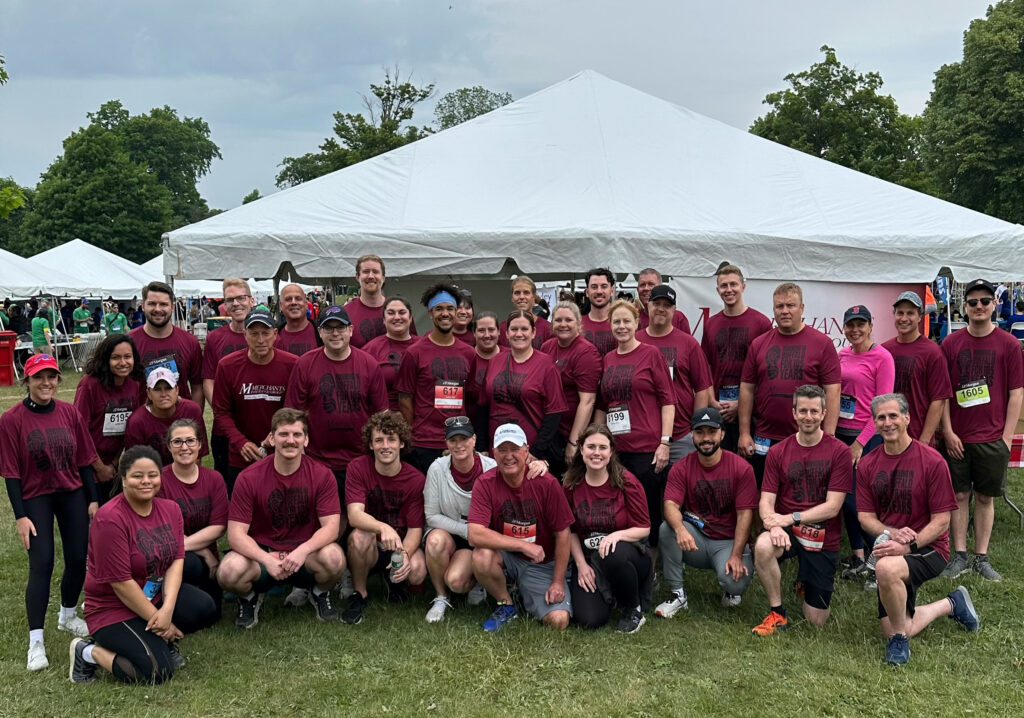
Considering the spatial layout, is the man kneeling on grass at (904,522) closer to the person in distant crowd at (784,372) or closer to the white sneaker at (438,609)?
the person in distant crowd at (784,372)

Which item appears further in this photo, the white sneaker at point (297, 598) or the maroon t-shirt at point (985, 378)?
the maroon t-shirt at point (985, 378)

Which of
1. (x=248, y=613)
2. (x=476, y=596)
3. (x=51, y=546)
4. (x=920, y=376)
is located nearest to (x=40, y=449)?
(x=51, y=546)

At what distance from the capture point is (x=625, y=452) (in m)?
4.48

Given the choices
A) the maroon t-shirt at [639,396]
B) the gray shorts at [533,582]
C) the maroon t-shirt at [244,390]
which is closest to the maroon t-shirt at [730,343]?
the maroon t-shirt at [639,396]

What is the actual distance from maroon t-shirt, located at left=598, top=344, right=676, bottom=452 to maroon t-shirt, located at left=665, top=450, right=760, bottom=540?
25 centimetres

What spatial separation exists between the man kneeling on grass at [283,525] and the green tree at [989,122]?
24859 millimetres

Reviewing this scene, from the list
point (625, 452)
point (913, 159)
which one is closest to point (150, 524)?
point (625, 452)

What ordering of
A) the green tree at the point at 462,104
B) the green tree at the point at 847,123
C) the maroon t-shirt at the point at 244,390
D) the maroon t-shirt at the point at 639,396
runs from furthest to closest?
the green tree at the point at 462,104 < the green tree at the point at 847,123 < the maroon t-shirt at the point at 244,390 < the maroon t-shirt at the point at 639,396

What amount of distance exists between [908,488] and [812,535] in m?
0.52

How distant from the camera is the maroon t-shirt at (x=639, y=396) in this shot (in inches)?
174

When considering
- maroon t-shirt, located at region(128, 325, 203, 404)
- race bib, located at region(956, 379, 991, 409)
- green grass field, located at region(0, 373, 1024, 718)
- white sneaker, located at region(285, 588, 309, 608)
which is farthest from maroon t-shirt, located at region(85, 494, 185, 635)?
race bib, located at region(956, 379, 991, 409)

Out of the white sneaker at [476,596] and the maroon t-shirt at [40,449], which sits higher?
the maroon t-shirt at [40,449]

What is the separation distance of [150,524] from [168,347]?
61.5 inches

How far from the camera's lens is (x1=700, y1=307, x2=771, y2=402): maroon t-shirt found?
4965 mm
